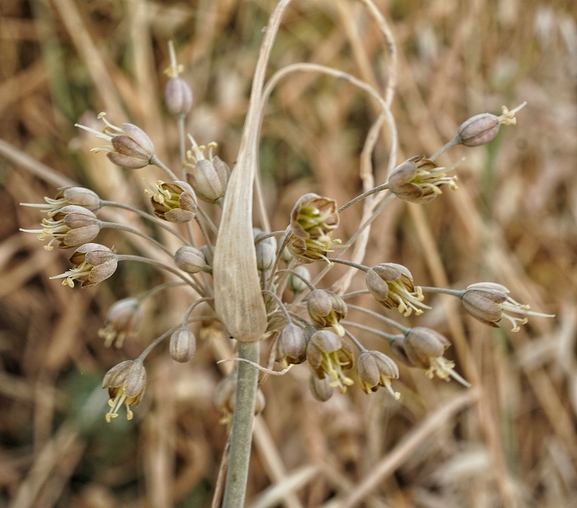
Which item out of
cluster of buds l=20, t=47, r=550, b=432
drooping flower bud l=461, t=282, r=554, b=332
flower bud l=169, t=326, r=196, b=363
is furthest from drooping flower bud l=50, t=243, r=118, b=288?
drooping flower bud l=461, t=282, r=554, b=332

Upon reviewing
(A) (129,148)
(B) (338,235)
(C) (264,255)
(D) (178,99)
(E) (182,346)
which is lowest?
(E) (182,346)

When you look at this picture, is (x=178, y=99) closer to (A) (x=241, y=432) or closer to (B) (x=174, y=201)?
(B) (x=174, y=201)

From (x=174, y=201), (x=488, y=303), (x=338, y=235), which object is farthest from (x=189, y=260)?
(x=338, y=235)

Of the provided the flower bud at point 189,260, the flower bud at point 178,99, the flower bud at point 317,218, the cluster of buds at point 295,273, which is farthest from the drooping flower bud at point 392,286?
the flower bud at point 178,99

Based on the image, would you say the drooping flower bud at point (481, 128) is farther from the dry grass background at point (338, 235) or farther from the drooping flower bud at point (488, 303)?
the dry grass background at point (338, 235)

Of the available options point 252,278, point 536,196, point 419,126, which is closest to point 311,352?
point 252,278

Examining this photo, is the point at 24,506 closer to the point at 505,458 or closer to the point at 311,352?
the point at 505,458
